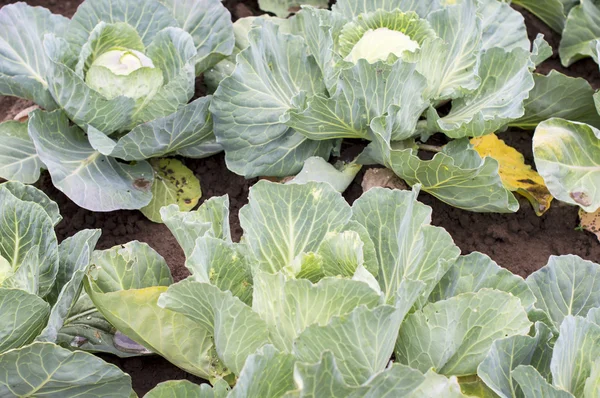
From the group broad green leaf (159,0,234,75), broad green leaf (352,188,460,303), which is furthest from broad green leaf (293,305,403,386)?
broad green leaf (159,0,234,75)

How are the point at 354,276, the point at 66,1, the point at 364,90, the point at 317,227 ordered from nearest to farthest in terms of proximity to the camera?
the point at 354,276
the point at 317,227
the point at 364,90
the point at 66,1

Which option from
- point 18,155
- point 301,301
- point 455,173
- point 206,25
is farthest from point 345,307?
point 206,25

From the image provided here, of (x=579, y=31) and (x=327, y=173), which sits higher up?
(x=579, y=31)

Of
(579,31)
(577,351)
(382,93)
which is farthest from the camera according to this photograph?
(579,31)

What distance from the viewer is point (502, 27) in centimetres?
305

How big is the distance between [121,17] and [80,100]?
0.55 m

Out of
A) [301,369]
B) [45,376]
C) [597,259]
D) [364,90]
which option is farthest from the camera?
[597,259]

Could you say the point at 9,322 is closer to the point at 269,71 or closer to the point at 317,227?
the point at 317,227

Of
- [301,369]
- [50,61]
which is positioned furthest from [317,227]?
[50,61]

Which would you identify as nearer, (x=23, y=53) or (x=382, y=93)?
(x=382, y=93)

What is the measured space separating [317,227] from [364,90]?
65 centimetres

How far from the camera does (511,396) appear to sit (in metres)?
1.82

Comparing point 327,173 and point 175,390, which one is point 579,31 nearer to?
point 327,173

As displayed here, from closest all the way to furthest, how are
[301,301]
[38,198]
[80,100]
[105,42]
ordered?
[301,301]
[38,198]
[80,100]
[105,42]
